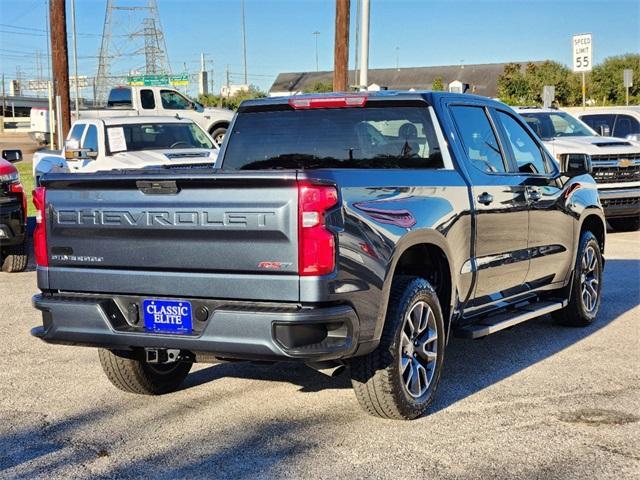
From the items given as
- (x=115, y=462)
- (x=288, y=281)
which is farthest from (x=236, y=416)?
(x=288, y=281)

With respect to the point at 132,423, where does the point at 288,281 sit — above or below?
above

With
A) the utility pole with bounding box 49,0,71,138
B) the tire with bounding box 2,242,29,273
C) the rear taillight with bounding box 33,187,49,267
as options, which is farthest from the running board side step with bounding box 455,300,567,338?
the utility pole with bounding box 49,0,71,138

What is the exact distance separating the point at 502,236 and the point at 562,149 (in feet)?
29.8

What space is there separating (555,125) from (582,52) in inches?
268

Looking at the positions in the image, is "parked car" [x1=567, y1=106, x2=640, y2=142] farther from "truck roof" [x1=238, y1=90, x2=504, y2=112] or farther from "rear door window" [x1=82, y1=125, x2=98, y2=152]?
"truck roof" [x1=238, y1=90, x2=504, y2=112]

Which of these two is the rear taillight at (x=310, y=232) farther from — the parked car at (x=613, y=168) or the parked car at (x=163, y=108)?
the parked car at (x=163, y=108)

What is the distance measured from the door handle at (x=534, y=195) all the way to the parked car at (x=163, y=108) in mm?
18876

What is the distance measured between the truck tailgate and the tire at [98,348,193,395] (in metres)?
0.84

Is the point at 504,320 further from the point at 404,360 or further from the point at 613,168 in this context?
the point at 613,168

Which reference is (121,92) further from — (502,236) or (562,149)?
(502,236)

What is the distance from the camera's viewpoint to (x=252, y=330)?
186 inches

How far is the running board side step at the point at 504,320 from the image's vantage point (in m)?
6.22

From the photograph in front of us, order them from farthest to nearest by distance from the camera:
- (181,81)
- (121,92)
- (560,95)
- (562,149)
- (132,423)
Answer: (181,81), (560,95), (121,92), (562,149), (132,423)

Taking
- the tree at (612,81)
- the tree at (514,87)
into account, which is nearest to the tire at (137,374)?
the tree at (514,87)
